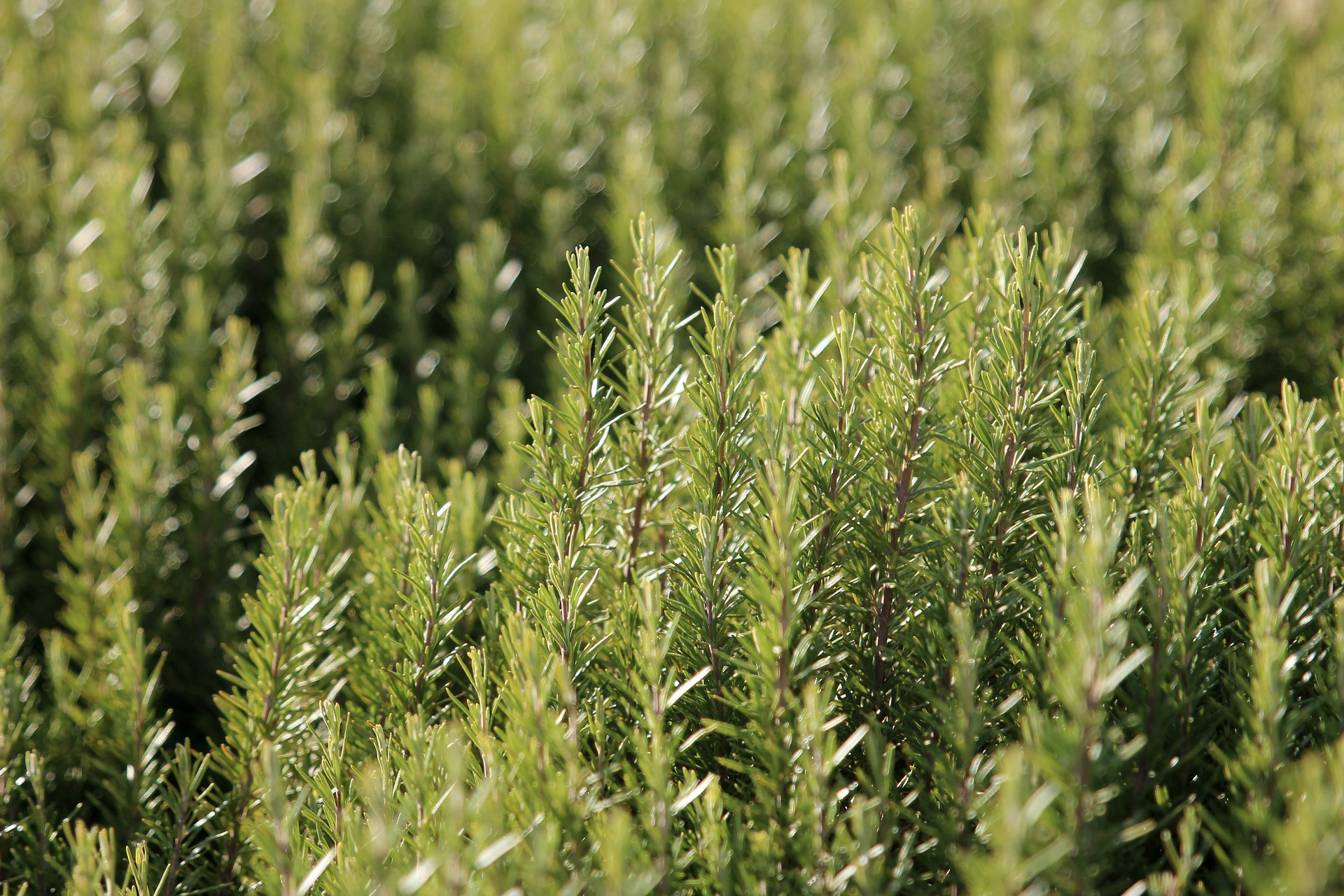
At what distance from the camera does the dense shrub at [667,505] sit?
1.59ft

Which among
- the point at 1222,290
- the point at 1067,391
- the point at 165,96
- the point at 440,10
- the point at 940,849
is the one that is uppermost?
the point at 165,96

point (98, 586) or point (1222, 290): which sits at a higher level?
point (98, 586)

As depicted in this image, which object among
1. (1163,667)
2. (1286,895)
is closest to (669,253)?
(1163,667)

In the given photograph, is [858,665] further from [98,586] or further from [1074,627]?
[98,586]

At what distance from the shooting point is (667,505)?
685mm

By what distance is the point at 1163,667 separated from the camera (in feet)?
1.63

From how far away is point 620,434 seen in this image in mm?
622

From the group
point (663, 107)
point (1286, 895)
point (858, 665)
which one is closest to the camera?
point (1286, 895)

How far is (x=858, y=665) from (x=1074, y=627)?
0.16 metres

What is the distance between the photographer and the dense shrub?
48cm

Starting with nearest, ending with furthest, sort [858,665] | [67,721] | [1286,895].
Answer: [1286,895], [858,665], [67,721]

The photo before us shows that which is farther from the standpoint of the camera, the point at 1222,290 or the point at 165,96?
the point at 165,96

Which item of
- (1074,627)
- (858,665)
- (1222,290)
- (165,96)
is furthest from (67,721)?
(1222,290)

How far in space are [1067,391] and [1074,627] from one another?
0.20 metres
